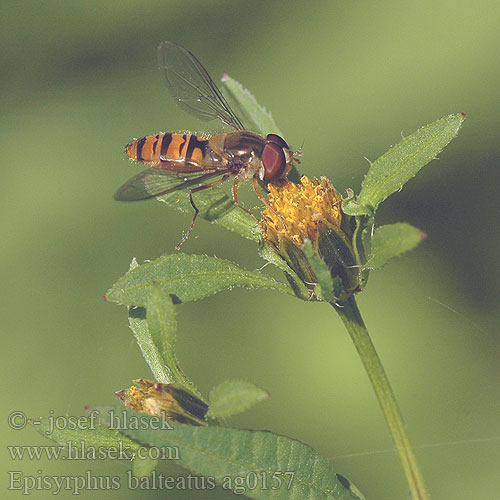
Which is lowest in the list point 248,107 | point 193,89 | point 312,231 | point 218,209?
point 312,231

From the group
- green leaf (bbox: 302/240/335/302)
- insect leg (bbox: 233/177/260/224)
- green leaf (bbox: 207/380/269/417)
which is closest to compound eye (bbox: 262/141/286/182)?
insect leg (bbox: 233/177/260/224)

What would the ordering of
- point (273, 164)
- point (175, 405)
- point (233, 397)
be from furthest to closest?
point (273, 164) → point (175, 405) → point (233, 397)

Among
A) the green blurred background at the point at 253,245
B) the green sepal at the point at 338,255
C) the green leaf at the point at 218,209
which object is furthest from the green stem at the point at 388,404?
the green blurred background at the point at 253,245

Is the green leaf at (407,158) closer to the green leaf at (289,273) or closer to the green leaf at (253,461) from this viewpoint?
the green leaf at (289,273)

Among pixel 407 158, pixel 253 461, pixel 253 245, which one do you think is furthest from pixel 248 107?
pixel 253 245

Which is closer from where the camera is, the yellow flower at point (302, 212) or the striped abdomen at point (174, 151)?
the yellow flower at point (302, 212)

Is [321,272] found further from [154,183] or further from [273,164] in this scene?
[154,183]
